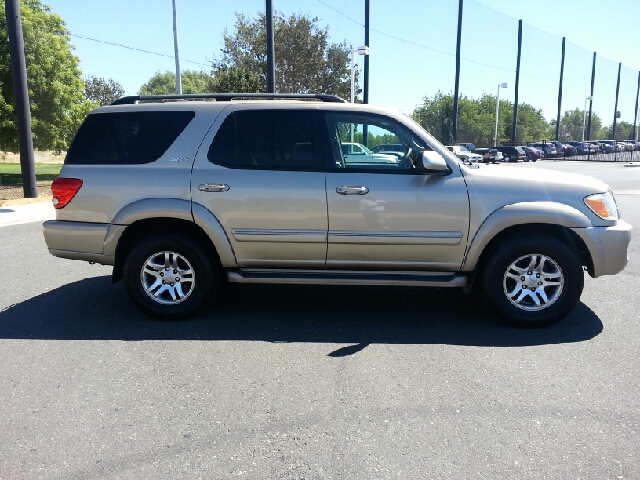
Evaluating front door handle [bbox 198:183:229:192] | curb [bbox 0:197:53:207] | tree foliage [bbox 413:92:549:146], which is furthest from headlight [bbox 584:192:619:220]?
tree foliage [bbox 413:92:549:146]

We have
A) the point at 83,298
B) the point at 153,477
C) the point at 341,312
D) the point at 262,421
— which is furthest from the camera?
the point at 83,298

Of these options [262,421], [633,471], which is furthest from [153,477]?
[633,471]

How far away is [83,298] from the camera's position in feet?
20.1

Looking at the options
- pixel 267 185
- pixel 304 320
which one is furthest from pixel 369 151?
pixel 304 320

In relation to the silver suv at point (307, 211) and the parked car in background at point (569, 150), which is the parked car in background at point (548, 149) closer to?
the parked car in background at point (569, 150)

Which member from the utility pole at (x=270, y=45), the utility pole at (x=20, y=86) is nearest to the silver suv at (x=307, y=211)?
the utility pole at (x=20, y=86)

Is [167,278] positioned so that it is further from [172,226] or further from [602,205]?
[602,205]

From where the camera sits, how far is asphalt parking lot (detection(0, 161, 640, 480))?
9.95 feet

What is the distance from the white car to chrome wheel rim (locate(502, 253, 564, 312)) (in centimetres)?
145

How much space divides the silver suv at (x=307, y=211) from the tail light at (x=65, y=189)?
1cm

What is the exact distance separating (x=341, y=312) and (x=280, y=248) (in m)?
0.96

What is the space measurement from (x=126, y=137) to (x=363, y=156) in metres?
2.22

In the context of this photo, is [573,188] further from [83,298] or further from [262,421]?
[83,298]

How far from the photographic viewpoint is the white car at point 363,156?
5.24m
